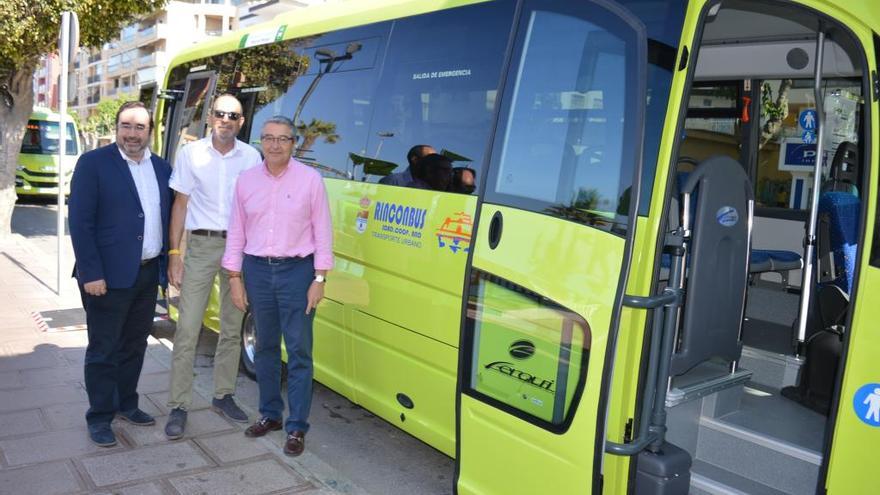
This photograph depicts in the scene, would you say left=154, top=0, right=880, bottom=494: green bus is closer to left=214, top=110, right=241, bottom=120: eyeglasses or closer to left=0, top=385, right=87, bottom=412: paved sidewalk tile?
left=214, top=110, right=241, bottom=120: eyeglasses

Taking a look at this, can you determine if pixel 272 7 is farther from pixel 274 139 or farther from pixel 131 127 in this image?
pixel 274 139

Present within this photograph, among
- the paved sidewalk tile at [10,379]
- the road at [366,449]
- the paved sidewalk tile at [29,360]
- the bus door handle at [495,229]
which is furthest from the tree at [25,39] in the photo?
the bus door handle at [495,229]

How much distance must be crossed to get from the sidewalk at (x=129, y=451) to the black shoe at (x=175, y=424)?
5 centimetres

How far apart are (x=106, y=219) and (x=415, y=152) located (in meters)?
1.79

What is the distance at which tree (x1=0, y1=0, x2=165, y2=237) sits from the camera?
11.2 meters

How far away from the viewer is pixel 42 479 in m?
3.94

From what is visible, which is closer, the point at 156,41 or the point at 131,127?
the point at 131,127

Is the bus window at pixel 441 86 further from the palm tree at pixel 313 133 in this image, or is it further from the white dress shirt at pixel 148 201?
the white dress shirt at pixel 148 201

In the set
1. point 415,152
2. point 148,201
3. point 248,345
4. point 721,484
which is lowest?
point 248,345

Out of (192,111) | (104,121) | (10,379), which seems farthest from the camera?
(104,121)

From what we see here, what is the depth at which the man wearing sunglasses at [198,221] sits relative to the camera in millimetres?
4676

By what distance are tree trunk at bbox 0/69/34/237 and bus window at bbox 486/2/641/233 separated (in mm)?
12089

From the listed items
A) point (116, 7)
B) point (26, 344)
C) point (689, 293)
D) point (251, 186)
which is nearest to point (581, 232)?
point (689, 293)

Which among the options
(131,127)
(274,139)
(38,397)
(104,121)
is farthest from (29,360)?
(104,121)
